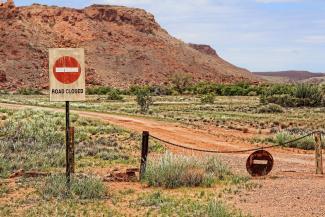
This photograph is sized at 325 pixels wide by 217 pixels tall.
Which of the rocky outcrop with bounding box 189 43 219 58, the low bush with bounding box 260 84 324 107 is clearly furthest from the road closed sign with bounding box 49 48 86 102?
the rocky outcrop with bounding box 189 43 219 58

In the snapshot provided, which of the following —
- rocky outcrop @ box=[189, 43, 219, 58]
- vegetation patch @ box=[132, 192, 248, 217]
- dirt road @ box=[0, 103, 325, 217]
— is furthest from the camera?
rocky outcrop @ box=[189, 43, 219, 58]

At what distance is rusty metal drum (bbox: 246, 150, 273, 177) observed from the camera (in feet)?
45.8

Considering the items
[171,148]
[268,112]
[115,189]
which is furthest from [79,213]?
[268,112]

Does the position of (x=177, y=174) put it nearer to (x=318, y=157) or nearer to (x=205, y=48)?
(x=318, y=157)

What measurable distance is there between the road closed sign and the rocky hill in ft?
282

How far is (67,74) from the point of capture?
11.3 meters

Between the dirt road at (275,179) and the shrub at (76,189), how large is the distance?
2.59 m

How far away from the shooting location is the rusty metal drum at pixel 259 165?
45.8 ft

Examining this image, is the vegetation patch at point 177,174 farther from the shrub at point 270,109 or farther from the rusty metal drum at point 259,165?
the shrub at point 270,109

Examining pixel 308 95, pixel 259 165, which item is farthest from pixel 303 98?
pixel 259 165

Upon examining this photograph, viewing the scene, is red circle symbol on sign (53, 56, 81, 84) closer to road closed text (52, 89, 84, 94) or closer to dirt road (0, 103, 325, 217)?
road closed text (52, 89, 84, 94)

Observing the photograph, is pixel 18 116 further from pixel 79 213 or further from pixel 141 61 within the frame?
pixel 141 61

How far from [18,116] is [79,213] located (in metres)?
17.9

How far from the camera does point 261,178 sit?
13633 mm
